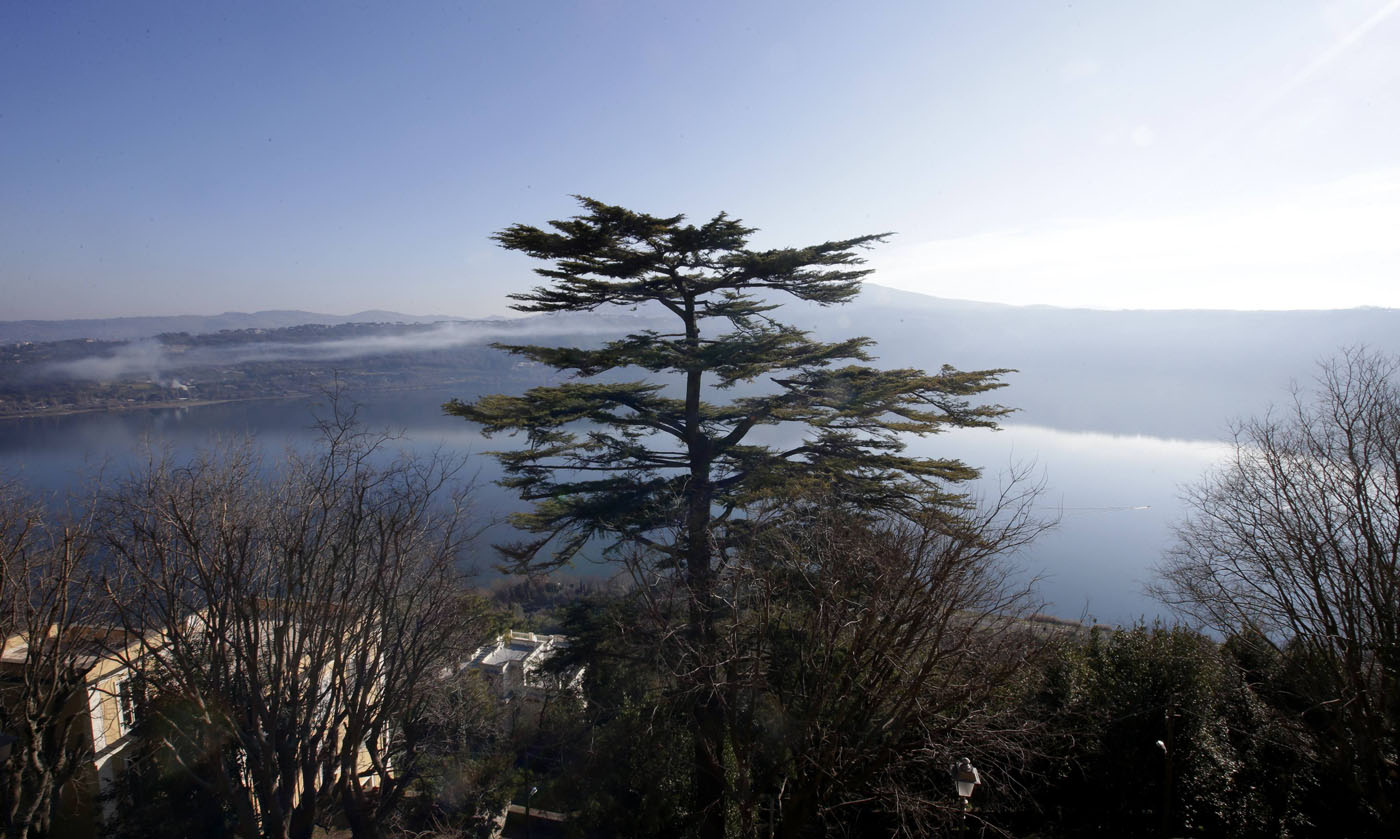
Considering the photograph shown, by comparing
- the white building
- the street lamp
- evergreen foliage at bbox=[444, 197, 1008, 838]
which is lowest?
the white building

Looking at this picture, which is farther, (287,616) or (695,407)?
(695,407)

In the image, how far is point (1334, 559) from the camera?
6.46m

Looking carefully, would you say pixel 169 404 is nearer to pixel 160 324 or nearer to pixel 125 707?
pixel 125 707

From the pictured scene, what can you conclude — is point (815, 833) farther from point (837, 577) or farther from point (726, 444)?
point (726, 444)

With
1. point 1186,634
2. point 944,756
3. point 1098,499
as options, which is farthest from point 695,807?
point 1098,499

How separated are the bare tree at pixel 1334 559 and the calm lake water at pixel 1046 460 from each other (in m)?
6.05

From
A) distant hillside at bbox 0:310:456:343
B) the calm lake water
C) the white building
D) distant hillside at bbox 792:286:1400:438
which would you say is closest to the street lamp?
the white building

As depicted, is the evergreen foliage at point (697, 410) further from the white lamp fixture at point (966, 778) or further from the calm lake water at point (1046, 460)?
the calm lake water at point (1046, 460)

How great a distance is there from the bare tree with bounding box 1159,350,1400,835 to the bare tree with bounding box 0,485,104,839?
10.8m

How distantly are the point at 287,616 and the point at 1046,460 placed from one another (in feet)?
112

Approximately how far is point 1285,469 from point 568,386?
8.40m

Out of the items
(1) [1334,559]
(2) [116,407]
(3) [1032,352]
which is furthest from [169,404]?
(3) [1032,352]

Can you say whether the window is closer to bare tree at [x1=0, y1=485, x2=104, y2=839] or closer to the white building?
bare tree at [x1=0, y1=485, x2=104, y2=839]

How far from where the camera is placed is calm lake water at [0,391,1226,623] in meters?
19.0
